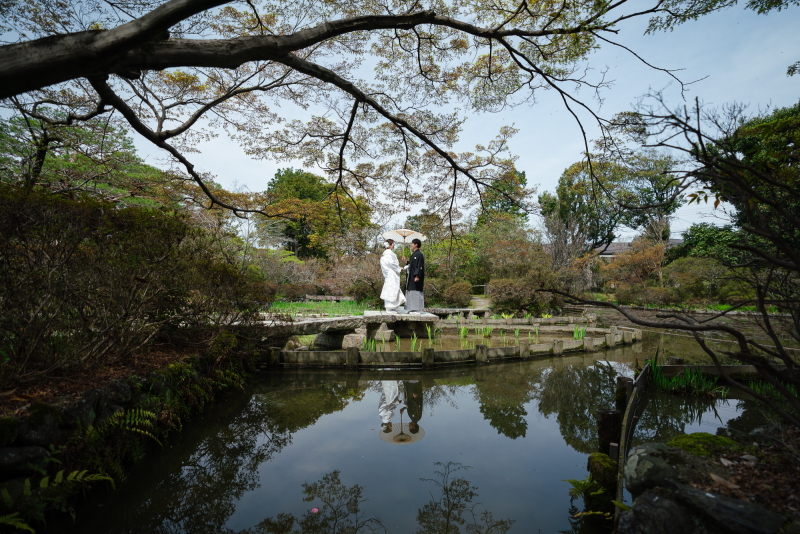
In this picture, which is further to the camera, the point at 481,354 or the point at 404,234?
the point at 404,234

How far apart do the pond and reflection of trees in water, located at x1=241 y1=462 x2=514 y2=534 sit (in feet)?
0.04

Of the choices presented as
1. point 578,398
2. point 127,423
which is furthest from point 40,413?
point 578,398

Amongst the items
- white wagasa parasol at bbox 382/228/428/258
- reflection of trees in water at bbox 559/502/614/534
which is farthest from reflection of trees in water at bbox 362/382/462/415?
white wagasa parasol at bbox 382/228/428/258

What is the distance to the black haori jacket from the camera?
11188mm

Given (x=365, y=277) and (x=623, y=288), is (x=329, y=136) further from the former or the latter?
(x=623, y=288)

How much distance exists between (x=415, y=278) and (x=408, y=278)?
0.25m

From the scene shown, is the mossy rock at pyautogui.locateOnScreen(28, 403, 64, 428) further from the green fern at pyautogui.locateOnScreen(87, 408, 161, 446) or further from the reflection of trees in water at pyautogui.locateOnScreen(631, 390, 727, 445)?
the reflection of trees in water at pyautogui.locateOnScreen(631, 390, 727, 445)

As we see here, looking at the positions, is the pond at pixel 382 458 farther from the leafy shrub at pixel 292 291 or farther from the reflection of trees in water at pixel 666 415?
the leafy shrub at pixel 292 291

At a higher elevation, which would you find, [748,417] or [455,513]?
[748,417]

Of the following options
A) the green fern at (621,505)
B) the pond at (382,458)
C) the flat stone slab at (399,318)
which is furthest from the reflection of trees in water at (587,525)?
the flat stone slab at (399,318)

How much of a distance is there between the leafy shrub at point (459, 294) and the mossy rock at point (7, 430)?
50.3ft

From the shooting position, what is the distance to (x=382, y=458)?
4055 mm

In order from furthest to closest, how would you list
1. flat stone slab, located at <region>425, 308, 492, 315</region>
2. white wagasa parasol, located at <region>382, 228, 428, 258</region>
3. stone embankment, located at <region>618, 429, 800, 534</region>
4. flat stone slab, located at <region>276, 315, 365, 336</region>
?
flat stone slab, located at <region>425, 308, 492, 315</region> → white wagasa parasol, located at <region>382, 228, 428, 258</region> → flat stone slab, located at <region>276, 315, 365, 336</region> → stone embankment, located at <region>618, 429, 800, 534</region>

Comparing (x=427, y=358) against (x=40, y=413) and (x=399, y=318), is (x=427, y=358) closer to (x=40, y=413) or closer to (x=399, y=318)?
(x=399, y=318)
